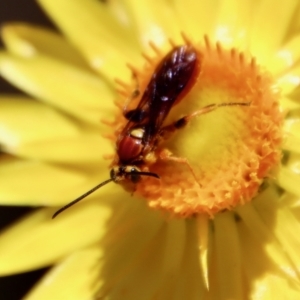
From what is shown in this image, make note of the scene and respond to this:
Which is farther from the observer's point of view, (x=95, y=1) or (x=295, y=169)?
(x=95, y=1)

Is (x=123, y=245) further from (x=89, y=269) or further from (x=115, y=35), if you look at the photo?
(x=115, y=35)

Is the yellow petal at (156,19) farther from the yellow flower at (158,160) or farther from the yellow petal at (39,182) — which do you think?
Answer: the yellow petal at (39,182)

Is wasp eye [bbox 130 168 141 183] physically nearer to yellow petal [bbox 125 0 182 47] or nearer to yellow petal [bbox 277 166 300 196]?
yellow petal [bbox 277 166 300 196]

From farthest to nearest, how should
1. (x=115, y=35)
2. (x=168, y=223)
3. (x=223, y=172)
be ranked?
1. (x=115, y=35)
2. (x=168, y=223)
3. (x=223, y=172)

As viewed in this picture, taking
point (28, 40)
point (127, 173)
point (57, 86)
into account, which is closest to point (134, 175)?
point (127, 173)

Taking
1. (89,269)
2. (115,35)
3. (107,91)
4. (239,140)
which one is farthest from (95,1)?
(89,269)

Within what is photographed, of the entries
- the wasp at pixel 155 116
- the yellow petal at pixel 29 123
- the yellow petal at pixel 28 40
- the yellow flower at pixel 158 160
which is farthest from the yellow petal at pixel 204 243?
the yellow petal at pixel 28 40

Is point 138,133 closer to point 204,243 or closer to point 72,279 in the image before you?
point 204,243
